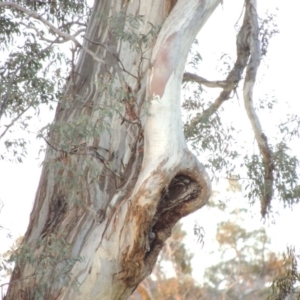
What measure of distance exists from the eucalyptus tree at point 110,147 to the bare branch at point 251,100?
1 centimetres

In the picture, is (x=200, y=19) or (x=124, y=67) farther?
Result: (x=124, y=67)

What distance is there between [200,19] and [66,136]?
1.22 meters

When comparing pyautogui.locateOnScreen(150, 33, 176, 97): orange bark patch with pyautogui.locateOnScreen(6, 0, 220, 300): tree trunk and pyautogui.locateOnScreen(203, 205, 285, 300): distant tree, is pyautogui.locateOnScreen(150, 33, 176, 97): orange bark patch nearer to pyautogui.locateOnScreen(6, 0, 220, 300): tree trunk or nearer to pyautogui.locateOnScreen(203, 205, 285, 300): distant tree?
pyautogui.locateOnScreen(6, 0, 220, 300): tree trunk

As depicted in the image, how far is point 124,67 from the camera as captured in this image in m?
6.39

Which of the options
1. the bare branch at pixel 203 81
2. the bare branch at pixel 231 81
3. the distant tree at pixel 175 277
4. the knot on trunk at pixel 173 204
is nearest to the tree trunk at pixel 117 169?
the knot on trunk at pixel 173 204

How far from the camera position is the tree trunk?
5012mm

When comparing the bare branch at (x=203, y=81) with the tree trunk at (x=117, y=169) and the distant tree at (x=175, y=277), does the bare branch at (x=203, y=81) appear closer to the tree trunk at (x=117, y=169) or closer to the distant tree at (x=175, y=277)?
the tree trunk at (x=117, y=169)

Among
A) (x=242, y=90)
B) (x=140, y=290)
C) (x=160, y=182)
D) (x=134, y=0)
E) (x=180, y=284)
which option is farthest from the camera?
(x=180, y=284)

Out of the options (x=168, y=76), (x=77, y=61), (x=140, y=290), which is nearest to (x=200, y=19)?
(x=168, y=76)

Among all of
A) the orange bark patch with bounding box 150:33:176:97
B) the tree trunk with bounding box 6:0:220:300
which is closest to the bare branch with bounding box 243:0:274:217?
the tree trunk with bounding box 6:0:220:300

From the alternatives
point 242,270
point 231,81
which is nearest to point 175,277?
point 242,270

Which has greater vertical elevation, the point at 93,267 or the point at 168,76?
the point at 168,76

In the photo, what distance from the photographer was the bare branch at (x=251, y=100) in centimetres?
711

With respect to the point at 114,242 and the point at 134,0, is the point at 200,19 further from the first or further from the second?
the point at 114,242
